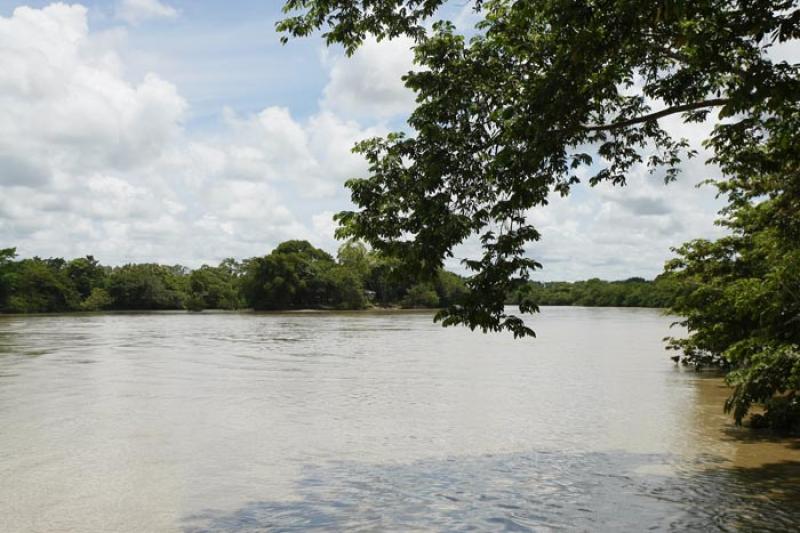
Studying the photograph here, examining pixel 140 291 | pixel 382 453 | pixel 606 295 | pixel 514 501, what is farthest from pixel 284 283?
pixel 514 501

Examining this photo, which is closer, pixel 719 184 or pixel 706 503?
pixel 706 503

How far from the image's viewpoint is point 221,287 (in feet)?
374

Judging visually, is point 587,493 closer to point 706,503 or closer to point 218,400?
point 706,503

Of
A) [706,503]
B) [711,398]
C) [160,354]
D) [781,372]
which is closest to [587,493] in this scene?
[706,503]

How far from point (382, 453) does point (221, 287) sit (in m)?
106

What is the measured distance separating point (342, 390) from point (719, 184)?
37.2 ft

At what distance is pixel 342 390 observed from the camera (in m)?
19.4

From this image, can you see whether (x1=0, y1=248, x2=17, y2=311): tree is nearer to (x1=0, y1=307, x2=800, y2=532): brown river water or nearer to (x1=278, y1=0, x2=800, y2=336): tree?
(x1=0, y1=307, x2=800, y2=532): brown river water

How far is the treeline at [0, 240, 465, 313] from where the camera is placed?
9506 centimetres

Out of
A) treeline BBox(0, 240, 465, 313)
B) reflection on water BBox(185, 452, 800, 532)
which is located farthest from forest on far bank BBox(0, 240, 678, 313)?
reflection on water BBox(185, 452, 800, 532)

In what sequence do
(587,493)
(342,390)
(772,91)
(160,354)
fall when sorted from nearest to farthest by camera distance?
1. (772,91)
2. (587,493)
3. (342,390)
4. (160,354)

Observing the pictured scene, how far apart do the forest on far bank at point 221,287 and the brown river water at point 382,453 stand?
6698cm

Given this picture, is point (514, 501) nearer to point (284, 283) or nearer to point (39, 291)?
point (284, 283)

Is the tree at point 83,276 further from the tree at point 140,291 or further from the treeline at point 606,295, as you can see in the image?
the treeline at point 606,295
